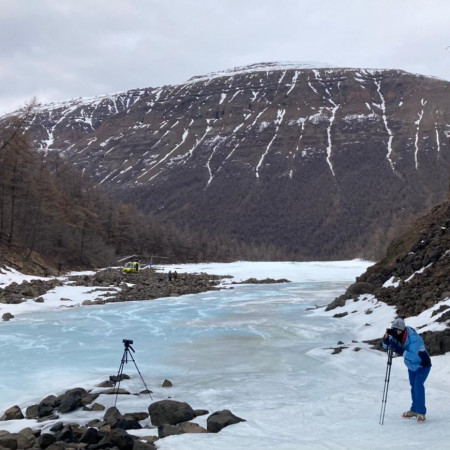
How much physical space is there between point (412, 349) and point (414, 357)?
0.13m

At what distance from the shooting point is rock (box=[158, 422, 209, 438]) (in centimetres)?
824

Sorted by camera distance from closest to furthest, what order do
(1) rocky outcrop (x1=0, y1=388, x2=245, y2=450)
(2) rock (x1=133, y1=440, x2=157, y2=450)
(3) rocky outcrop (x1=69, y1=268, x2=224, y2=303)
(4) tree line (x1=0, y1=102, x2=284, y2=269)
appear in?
(2) rock (x1=133, y1=440, x2=157, y2=450) < (1) rocky outcrop (x1=0, y1=388, x2=245, y2=450) < (3) rocky outcrop (x1=69, y1=268, x2=224, y2=303) < (4) tree line (x1=0, y1=102, x2=284, y2=269)

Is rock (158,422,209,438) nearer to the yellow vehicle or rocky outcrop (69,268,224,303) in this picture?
rocky outcrop (69,268,224,303)

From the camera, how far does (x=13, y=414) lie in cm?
944

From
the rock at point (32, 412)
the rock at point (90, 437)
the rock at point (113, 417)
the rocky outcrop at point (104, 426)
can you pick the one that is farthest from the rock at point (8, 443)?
the rock at point (32, 412)

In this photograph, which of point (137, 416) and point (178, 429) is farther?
point (137, 416)

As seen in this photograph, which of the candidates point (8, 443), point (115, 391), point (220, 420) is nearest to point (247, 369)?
point (115, 391)

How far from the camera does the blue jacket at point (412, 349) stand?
27.1ft

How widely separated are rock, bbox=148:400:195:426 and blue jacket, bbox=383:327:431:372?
3.68m

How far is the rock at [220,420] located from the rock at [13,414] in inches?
141

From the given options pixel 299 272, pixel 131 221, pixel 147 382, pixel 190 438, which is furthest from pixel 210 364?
pixel 131 221

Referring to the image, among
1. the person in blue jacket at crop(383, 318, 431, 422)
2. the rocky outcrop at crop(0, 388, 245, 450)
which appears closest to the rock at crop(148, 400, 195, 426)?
the rocky outcrop at crop(0, 388, 245, 450)

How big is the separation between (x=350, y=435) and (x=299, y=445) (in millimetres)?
874

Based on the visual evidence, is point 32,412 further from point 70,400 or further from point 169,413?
point 169,413
